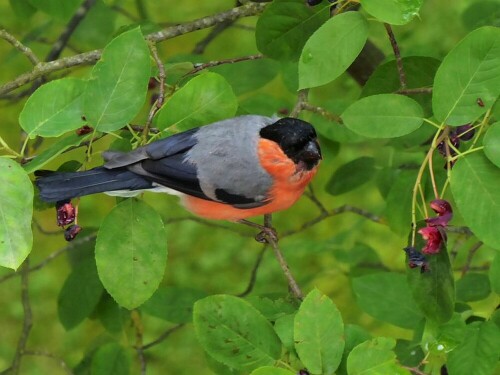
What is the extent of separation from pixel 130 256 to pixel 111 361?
63cm

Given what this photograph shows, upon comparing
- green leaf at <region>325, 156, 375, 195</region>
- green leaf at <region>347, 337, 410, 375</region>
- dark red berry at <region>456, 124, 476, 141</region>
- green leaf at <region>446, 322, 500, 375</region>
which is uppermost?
dark red berry at <region>456, 124, 476, 141</region>

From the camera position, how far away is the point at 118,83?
1418 millimetres

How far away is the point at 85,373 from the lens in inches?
87.4

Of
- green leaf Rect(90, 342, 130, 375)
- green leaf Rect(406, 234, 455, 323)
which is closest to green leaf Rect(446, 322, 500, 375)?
green leaf Rect(406, 234, 455, 323)

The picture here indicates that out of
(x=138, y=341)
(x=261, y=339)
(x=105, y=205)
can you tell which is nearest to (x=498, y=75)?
(x=261, y=339)

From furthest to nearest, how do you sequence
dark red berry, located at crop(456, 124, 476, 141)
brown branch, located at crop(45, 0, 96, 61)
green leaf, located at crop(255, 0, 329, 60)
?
brown branch, located at crop(45, 0, 96, 61)
green leaf, located at crop(255, 0, 329, 60)
dark red berry, located at crop(456, 124, 476, 141)

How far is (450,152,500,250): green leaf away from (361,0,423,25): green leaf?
0.24 meters

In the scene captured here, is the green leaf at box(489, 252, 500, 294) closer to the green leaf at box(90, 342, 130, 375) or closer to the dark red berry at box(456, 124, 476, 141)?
the dark red berry at box(456, 124, 476, 141)

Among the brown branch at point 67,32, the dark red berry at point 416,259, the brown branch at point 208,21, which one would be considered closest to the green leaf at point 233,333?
the dark red berry at point 416,259

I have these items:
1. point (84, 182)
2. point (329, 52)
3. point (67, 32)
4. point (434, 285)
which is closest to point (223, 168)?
point (84, 182)

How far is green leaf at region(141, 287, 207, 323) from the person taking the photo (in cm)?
200

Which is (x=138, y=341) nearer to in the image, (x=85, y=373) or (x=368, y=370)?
(x=85, y=373)

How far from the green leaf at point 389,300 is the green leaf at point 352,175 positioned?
1.28 feet

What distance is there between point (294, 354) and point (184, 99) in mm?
502
